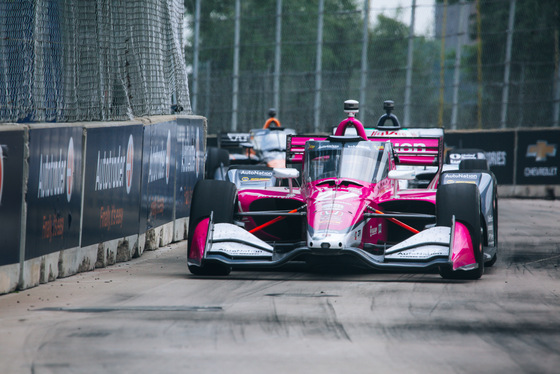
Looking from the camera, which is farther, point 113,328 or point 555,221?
point 555,221

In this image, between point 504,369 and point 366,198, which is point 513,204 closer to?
point 366,198

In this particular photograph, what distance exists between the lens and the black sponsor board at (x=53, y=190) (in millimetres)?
9008

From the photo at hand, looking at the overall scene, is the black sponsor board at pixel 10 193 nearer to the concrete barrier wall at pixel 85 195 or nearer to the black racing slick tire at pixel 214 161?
the concrete barrier wall at pixel 85 195

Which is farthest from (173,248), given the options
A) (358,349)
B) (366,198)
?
(358,349)

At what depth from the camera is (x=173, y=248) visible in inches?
523

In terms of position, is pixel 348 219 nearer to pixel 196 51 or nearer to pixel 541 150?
pixel 541 150

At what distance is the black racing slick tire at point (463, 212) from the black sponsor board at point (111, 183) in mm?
3731

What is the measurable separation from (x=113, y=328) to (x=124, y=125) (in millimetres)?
5236

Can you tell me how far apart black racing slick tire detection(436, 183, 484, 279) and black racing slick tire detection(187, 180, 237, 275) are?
2176 mm

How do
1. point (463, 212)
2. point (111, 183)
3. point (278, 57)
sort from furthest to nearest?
1. point (278, 57)
2. point (111, 183)
3. point (463, 212)

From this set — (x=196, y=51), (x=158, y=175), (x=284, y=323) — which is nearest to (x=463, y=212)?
(x=284, y=323)

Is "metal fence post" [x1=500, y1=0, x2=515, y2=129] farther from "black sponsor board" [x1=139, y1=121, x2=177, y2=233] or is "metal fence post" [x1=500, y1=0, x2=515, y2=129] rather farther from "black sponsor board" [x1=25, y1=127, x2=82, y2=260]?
"black sponsor board" [x1=25, y1=127, x2=82, y2=260]

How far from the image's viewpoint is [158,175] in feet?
43.6

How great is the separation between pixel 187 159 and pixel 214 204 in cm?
491
